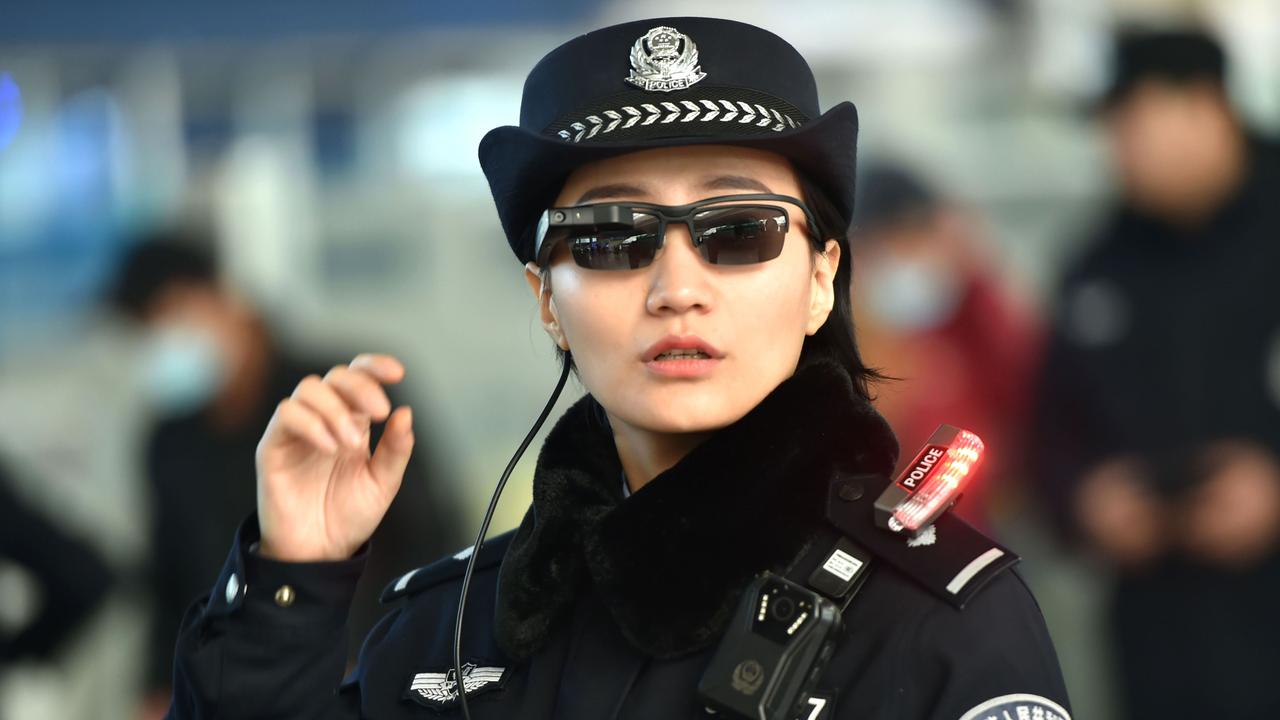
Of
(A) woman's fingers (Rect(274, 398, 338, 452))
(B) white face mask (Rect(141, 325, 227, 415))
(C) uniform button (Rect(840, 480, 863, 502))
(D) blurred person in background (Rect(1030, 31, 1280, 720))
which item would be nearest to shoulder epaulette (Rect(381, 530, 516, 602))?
(A) woman's fingers (Rect(274, 398, 338, 452))

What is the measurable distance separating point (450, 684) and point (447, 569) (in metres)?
0.26

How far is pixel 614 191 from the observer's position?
2447 mm

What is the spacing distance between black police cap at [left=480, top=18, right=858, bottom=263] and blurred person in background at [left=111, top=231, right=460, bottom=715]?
111 inches

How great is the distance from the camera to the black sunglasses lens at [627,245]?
2.39 meters

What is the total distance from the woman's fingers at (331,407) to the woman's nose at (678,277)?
16.9 inches

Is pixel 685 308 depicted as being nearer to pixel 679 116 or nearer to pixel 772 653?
pixel 679 116

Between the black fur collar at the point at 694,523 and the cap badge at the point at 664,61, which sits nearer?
the black fur collar at the point at 694,523

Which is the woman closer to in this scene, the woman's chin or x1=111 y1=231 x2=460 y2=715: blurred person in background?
the woman's chin

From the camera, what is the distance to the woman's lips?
238cm

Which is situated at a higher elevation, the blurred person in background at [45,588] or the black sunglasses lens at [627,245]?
the black sunglasses lens at [627,245]

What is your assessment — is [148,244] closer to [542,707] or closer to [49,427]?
[49,427]

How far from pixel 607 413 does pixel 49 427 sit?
473 centimetres

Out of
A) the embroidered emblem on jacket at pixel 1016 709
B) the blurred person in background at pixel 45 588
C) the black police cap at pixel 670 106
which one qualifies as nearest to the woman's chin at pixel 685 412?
the black police cap at pixel 670 106

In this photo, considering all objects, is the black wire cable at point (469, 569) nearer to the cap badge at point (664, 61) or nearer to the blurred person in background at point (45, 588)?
the cap badge at point (664, 61)
